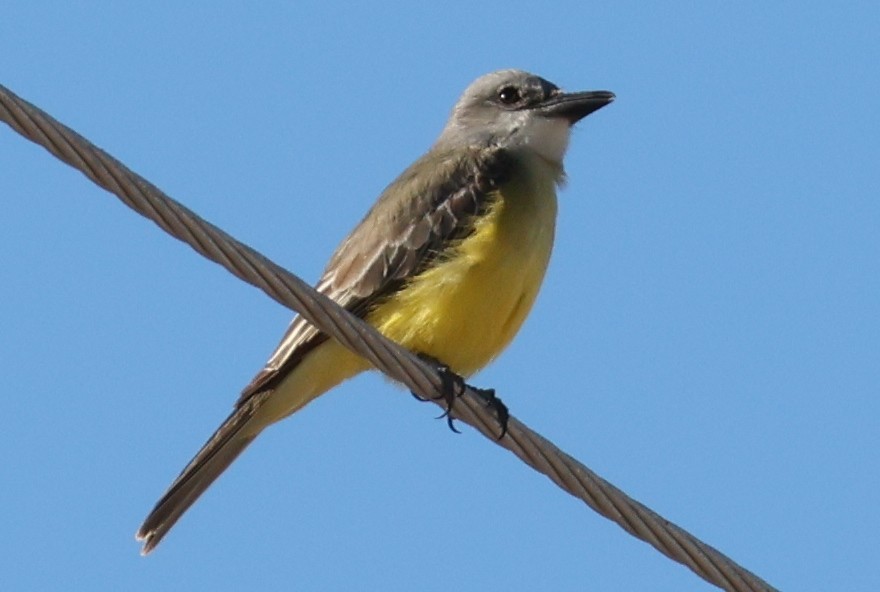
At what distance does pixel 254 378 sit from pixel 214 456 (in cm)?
47

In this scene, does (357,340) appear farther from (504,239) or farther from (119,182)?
(504,239)

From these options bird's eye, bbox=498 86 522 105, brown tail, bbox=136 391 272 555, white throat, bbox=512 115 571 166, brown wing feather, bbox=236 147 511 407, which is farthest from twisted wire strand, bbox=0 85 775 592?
bird's eye, bbox=498 86 522 105

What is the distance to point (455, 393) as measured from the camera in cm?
625

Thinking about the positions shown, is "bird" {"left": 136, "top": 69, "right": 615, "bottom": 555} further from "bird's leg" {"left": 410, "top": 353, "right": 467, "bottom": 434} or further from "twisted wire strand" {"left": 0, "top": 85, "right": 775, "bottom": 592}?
"twisted wire strand" {"left": 0, "top": 85, "right": 775, "bottom": 592}

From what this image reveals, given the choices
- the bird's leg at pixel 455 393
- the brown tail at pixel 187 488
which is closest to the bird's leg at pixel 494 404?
the bird's leg at pixel 455 393

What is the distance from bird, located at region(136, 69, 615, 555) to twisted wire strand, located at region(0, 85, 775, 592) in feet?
3.44

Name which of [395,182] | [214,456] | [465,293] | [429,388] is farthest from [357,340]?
[395,182]

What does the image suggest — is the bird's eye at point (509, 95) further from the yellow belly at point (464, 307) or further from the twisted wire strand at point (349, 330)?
the twisted wire strand at point (349, 330)

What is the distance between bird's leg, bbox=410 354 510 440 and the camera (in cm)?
616

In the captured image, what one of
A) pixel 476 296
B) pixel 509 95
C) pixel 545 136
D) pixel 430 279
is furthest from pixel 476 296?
pixel 509 95

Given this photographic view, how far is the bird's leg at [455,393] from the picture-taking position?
6.16 m

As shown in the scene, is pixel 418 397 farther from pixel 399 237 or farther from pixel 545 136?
pixel 545 136

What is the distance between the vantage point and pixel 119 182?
4738 millimetres

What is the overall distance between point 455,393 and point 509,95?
114 inches
